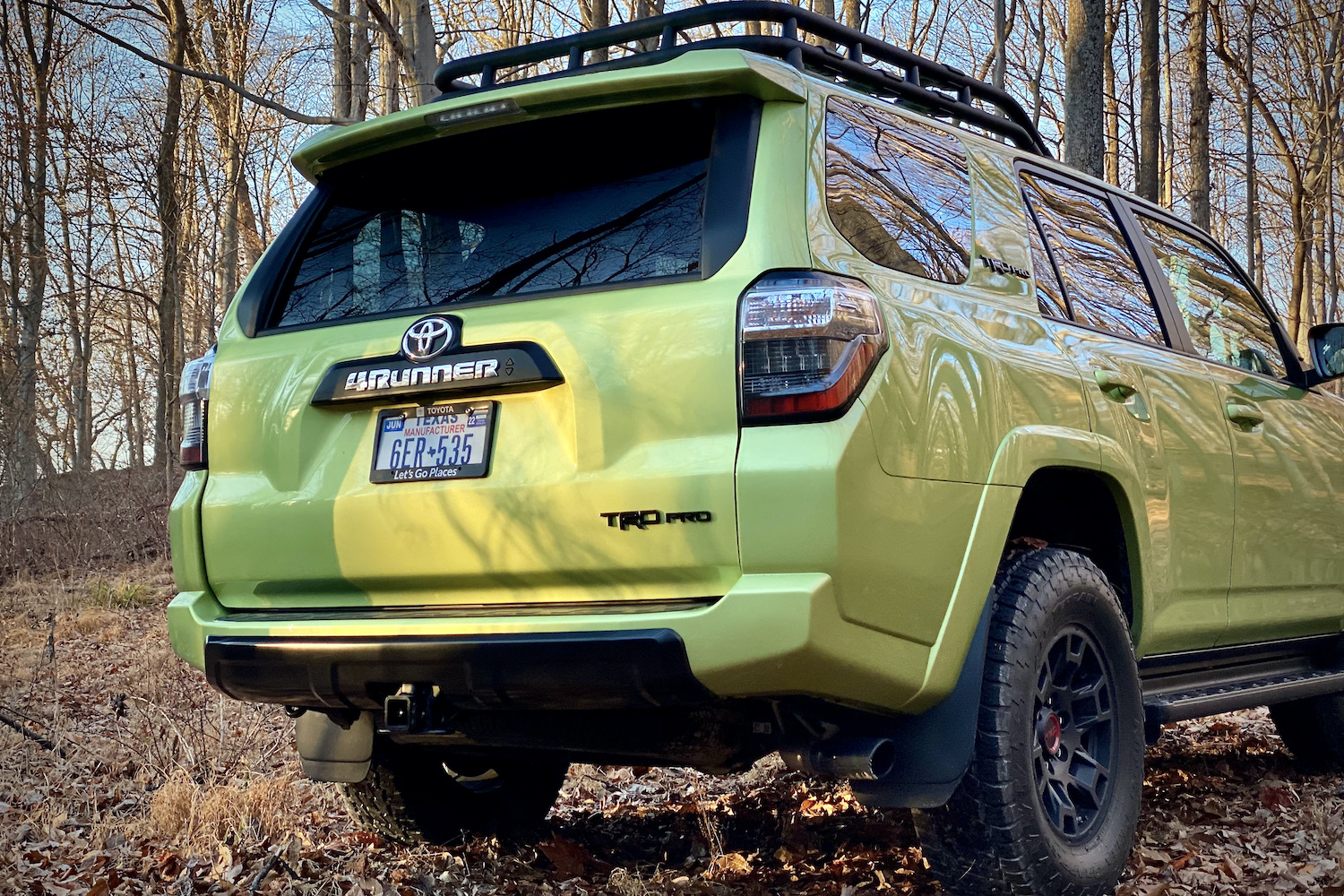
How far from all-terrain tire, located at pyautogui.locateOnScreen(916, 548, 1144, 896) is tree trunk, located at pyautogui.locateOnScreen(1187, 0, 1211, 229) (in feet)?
45.4

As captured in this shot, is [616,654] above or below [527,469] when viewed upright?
below

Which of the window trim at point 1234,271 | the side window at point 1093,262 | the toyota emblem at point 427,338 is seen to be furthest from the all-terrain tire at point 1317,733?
the toyota emblem at point 427,338

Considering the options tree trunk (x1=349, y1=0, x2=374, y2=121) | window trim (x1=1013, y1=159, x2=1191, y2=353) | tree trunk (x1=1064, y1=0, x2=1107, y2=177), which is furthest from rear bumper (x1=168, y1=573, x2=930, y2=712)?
tree trunk (x1=349, y1=0, x2=374, y2=121)

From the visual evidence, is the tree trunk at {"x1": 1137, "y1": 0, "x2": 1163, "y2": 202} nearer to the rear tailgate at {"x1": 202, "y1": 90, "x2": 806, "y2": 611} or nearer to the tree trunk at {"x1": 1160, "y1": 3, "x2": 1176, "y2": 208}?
the tree trunk at {"x1": 1160, "y1": 3, "x2": 1176, "y2": 208}

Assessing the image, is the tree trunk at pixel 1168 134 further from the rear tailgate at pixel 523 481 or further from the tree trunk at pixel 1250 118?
the rear tailgate at pixel 523 481

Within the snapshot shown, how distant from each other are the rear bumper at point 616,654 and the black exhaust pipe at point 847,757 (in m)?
0.10

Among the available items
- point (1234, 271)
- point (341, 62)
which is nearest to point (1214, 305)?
point (1234, 271)

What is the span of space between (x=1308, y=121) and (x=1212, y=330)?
63.0 feet

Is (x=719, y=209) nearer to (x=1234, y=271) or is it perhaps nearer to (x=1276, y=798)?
(x=1234, y=271)

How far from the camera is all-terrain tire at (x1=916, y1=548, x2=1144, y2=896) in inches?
111

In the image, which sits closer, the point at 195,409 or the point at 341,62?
the point at 195,409

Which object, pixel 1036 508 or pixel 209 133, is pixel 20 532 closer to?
pixel 1036 508

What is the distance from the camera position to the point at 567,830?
4262 millimetres

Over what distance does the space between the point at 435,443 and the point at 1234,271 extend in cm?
349
